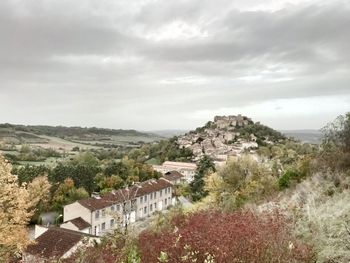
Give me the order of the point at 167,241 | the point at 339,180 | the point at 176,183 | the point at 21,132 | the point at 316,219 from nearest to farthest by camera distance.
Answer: the point at 167,241 → the point at 316,219 → the point at 339,180 → the point at 176,183 → the point at 21,132

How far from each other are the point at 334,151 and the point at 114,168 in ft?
166

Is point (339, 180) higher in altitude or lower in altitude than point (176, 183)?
higher

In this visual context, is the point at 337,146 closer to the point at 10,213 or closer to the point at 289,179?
the point at 289,179

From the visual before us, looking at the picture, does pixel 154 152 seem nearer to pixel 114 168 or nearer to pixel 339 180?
pixel 114 168

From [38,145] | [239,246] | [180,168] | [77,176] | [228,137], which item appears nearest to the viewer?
[239,246]

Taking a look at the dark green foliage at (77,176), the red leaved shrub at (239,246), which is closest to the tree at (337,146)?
the red leaved shrub at (239,246)

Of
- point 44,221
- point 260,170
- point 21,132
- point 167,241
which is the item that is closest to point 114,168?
point 44,221

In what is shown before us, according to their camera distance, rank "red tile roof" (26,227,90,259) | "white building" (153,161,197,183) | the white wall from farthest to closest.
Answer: "white building" (153,161,197,183) → the white wall → "red tile roof" (26,227,90,259)

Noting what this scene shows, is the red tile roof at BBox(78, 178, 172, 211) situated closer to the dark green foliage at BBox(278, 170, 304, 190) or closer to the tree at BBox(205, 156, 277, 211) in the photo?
the tree at BBox(205, 156, 277, 211)

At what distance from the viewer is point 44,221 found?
4734 centimetres

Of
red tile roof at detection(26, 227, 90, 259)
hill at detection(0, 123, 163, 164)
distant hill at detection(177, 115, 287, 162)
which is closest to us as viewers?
red tile roof at detection(26, 227, 90, 259)

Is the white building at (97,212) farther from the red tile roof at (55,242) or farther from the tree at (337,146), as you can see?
the tree at (337,146)

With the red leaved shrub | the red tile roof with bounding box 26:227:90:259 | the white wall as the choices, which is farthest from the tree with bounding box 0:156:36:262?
the white wall

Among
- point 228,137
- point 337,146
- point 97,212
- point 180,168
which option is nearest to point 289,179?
point 337,146
